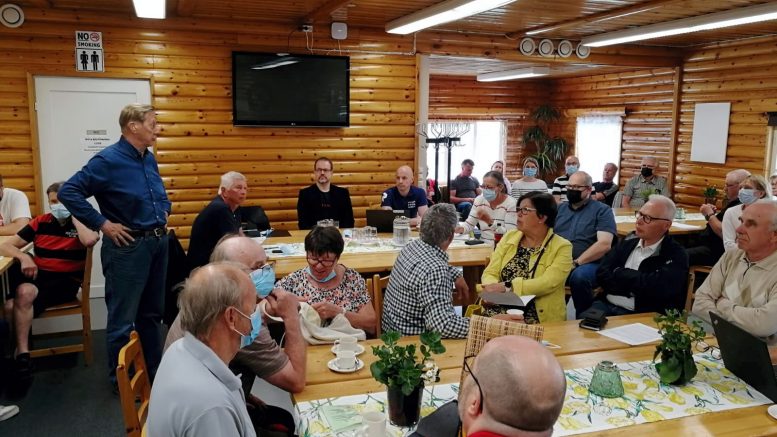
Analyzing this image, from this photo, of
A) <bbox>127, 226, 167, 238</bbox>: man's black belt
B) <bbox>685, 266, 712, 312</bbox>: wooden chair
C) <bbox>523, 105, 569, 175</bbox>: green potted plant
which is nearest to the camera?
<bbox>127, 226, 167, 238</bbox>: man's black belt

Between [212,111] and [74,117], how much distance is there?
1361mm

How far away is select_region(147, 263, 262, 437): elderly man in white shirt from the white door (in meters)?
4.87

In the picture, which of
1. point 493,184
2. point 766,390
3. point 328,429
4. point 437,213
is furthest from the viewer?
point 493,184

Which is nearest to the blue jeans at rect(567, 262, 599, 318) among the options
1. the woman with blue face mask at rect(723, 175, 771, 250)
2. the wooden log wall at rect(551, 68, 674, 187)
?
the woman with blue face mask at rect(723, 175, 771, 250)

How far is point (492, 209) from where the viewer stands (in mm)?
5805

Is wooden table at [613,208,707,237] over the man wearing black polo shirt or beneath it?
beneath

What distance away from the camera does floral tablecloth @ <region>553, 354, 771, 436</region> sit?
81.4 inches

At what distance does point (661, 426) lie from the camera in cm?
204

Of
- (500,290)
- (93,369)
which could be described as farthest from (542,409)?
(93,369)

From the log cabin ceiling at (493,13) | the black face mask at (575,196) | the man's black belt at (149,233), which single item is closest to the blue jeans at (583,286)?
the black face mask at (575,196)

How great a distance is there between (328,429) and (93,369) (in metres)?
3.16

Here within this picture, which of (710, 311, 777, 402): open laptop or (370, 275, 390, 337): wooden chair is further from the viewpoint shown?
(370, 275, 390, 337): wooden chair

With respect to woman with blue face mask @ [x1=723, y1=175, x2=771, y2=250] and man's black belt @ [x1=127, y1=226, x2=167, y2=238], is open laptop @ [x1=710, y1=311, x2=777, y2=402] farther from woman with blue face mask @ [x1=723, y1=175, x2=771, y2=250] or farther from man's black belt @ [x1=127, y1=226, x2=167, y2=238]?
woman with blue face mask @ [x1=723, y1=175, x2=771, y2=250]

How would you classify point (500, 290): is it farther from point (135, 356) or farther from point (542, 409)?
point (542, 409)
